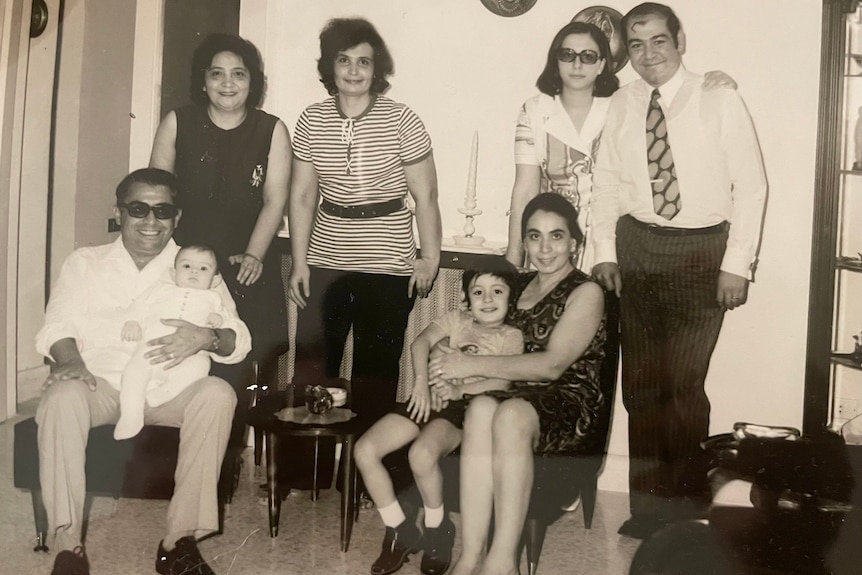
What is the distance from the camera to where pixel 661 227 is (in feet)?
4.89

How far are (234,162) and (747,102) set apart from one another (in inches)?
38.0

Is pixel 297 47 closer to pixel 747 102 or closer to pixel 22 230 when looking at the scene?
pixel 22 230

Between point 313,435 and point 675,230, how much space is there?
30.7 inches

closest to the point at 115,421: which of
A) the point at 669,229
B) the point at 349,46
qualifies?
the point at 349,46

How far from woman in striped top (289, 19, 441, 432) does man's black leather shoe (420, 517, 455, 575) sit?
0.80ft

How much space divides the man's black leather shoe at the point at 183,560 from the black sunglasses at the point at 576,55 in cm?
115

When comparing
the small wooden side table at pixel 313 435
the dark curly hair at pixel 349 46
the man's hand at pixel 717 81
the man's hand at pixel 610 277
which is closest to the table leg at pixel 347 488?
the small wooden side table at pixel 313 435

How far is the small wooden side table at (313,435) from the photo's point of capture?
1.53 meters

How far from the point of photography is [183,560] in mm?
1510

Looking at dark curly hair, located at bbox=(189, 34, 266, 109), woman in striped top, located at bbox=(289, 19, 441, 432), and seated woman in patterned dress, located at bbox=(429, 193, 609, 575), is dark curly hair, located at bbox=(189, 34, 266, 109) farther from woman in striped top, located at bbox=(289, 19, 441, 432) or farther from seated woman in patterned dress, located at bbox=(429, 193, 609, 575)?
seated woman in patterned dress, located at bbox=(429, 193, 609, 575)

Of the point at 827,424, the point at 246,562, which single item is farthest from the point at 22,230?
the point at 827,424

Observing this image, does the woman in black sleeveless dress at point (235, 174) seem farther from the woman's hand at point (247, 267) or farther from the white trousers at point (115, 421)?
the white trousers at point (115, 421)

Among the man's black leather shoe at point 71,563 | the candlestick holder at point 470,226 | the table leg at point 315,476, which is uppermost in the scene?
the candlestick holder at point 470,226

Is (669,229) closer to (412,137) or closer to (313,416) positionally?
(412,137)
